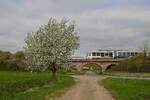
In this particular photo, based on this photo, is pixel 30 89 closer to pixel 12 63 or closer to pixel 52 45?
pixel 52 45

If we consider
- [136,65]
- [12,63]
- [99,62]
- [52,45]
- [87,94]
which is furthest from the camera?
[99,62]

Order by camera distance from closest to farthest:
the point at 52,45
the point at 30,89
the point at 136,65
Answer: the point at 30,89, the point at 52,45, the point at 136,65

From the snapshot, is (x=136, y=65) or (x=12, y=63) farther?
(x=12, y=63)

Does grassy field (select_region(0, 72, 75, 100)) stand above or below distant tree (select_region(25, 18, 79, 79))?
below

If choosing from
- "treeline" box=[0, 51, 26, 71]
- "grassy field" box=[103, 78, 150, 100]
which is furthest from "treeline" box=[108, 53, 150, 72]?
"grassy field" box=[103, 78, 150, 100]

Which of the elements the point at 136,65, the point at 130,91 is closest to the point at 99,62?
the point at 136,65

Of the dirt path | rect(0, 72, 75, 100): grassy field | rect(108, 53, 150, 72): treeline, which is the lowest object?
the dirt path

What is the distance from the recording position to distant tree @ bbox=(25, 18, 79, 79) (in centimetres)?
6562

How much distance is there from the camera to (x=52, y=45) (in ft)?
216

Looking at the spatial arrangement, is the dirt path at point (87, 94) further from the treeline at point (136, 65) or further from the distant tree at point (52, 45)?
the treeline at point (136, 65)

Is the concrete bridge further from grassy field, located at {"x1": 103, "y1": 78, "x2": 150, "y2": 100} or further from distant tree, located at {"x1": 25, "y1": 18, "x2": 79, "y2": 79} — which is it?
grassy field, located at {"x1": 103, "y1": 78, "x2": 150, "y2": 100}

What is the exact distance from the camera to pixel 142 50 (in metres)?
168

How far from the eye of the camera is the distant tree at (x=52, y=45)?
65.6 m

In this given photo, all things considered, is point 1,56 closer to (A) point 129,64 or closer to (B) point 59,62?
(A) point 129,64
